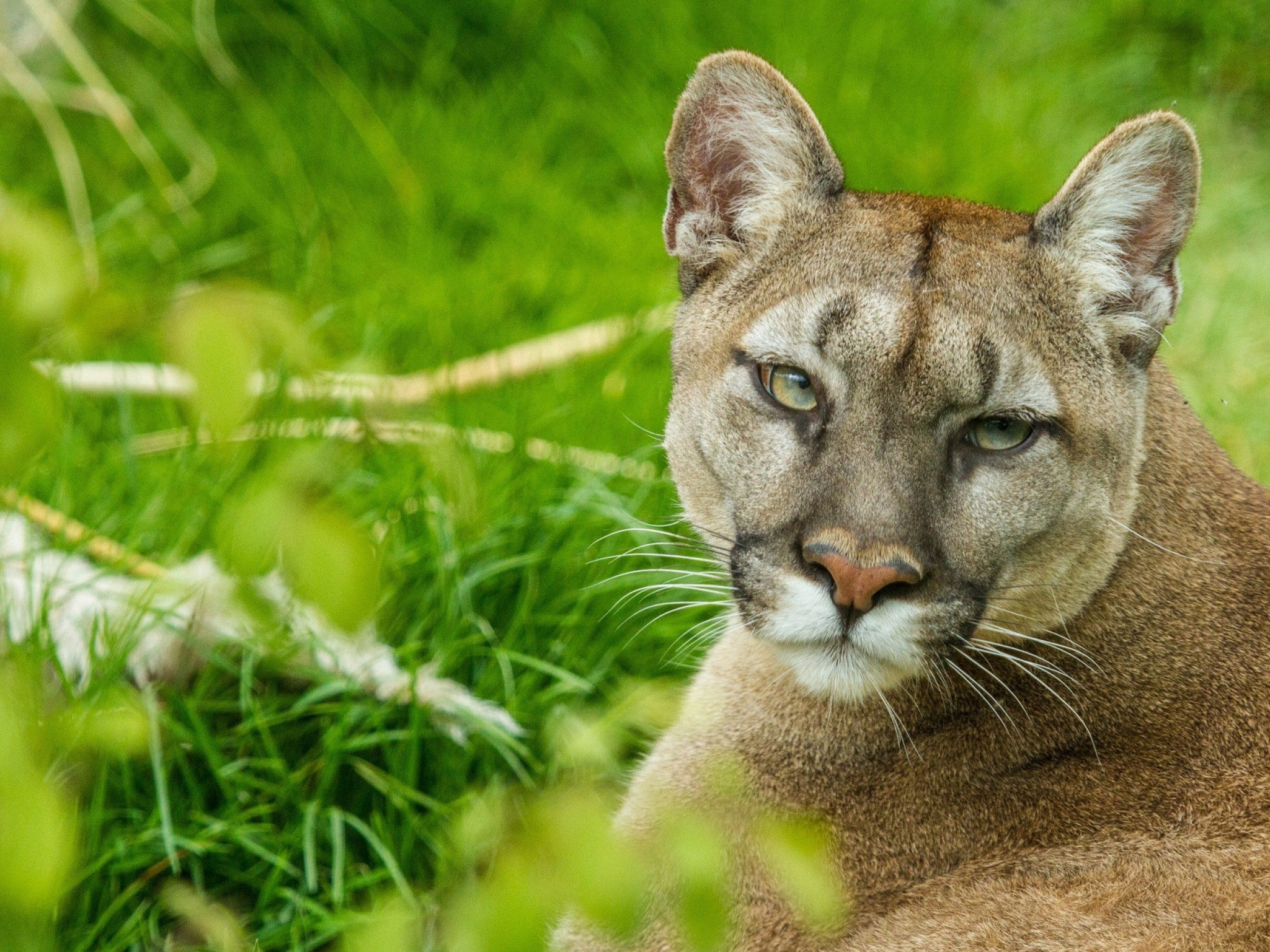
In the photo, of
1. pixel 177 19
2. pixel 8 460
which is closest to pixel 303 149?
pixel 177 19

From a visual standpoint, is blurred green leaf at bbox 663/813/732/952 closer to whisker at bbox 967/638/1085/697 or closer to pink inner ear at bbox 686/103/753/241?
whisker at bbox 967/638/1085/697

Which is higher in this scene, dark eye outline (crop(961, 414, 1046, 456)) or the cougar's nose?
dark eye outline (crop(961, 414, 1046, 456))

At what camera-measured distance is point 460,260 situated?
651cm

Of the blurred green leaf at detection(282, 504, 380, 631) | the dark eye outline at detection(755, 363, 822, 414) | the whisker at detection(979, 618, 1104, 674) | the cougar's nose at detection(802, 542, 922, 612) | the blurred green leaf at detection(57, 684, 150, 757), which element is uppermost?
the blurred green leaf at detection(282, 504, 380, 631)

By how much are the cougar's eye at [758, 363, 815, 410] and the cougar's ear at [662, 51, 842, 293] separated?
1.48 ft

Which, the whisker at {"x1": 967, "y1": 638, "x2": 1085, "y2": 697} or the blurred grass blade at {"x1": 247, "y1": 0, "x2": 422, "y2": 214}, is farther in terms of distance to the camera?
the blurred grass blade at {"x1": 247, "y1": 0, "x2": 422, "y2": 214}

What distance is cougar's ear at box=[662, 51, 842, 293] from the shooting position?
11.0 feet

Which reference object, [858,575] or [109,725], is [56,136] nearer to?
[109,725]

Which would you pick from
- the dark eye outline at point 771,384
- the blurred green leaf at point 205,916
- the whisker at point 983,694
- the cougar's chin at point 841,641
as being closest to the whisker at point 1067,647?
the whisker at point 983,694

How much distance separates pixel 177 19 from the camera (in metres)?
7.10

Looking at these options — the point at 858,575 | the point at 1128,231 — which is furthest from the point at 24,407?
the point at 1128,231

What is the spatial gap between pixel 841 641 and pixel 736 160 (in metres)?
1.27

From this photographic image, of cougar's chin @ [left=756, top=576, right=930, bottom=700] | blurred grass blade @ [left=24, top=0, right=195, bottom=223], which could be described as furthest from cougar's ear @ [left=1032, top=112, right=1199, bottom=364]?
blurred grass blade @ [left=24, top=0, right=195, bottom=223]

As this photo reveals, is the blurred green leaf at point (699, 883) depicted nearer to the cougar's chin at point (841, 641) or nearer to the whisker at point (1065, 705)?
the cougar's chin at point (841, 641)
